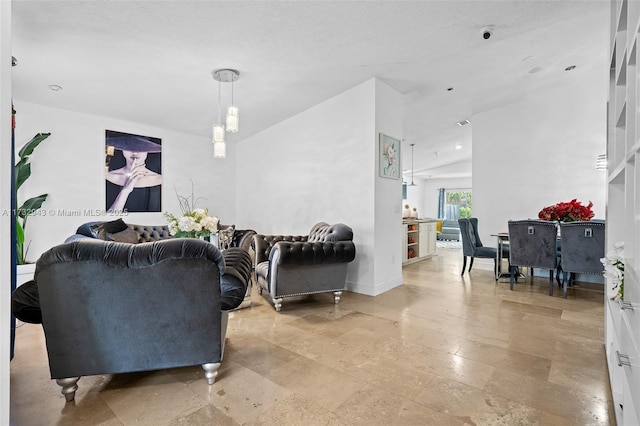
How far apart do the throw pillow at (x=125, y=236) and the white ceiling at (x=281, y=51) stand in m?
1.89

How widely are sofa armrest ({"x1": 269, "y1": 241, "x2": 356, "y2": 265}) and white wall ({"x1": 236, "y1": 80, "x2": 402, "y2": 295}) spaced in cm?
63

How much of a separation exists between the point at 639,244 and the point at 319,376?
182cm

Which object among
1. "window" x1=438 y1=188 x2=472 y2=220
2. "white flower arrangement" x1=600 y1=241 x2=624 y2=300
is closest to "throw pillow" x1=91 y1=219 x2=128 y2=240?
"white flower arrangement" x1=600 y1=241 x2=624 y2=300

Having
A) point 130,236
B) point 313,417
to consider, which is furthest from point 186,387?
point 130,236

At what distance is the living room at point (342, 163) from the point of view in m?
4.36

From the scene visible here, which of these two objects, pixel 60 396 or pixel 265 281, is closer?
pixel 60 396

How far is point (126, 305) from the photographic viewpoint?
6.01 feet

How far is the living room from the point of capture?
436 cm

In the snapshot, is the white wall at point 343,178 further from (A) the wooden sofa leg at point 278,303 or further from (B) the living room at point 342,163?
(A) the wooden sofa leg at point 278,303

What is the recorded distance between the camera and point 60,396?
1.92m

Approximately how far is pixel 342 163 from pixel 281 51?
5.76 ft

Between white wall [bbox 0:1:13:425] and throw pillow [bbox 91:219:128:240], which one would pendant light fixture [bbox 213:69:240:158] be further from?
white wall [bbox 0:1:13:425]

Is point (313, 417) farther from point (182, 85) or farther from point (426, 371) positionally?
point (182, 85)

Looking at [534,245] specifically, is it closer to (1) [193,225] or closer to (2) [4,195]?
(1) [193,225]
